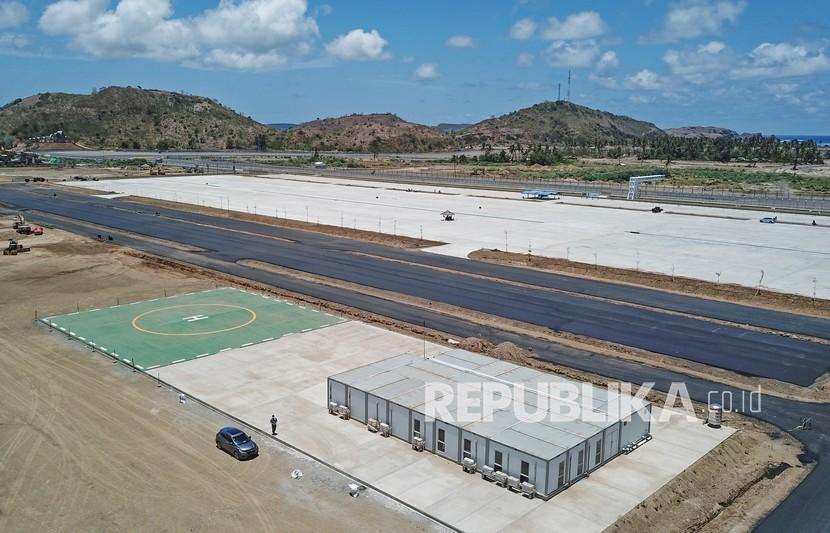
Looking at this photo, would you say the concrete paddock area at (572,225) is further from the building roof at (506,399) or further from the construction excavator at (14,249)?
the construction excavator at (14,249)

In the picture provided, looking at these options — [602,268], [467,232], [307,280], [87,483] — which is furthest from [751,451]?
[467,232]

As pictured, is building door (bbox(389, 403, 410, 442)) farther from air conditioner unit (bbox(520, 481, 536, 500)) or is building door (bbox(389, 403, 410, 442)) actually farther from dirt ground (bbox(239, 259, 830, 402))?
dirt ground (bbox(239, 259, 830, 402))

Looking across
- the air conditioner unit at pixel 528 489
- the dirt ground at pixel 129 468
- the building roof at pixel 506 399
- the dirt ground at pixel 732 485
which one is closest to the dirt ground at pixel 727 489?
the dirt ground at pixel 732 485

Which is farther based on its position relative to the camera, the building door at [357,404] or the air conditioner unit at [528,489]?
the building door at [357,404]

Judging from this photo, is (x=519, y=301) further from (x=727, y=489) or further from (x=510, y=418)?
(x=727, y=489)

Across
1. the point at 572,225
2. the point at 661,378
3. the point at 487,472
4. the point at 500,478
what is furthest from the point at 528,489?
the point at 572,225

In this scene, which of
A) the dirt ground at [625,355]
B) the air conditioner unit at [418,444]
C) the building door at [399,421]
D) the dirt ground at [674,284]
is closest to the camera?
the air conditioner unit at [418,444]
